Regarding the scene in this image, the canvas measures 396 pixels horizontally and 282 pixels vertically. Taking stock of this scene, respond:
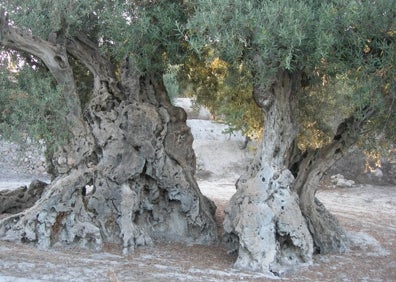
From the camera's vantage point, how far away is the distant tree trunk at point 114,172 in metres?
8.85

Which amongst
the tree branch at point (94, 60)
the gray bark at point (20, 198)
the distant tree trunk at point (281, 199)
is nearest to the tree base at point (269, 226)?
the distant tree trunk at point (281, 199)

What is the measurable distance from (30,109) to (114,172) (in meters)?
2.05

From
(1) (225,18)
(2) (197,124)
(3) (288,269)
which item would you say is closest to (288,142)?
(3) (288,269)

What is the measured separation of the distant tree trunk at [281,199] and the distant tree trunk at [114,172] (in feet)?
4.31

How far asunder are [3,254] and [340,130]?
6.88 meters

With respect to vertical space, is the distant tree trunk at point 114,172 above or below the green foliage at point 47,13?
below

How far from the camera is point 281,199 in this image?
28.9ft

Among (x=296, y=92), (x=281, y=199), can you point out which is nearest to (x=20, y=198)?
(x=281, y=199)

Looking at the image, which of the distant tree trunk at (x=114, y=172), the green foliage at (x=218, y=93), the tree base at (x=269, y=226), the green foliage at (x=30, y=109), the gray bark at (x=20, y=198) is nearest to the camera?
the green foliage at (x=30, y=109)

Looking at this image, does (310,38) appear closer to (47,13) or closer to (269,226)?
(269,226)

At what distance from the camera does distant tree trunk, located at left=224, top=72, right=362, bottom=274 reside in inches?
334

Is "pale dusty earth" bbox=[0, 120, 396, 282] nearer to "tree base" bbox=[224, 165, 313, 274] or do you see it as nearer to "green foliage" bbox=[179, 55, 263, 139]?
"tree base" bbox=[224, 165, 313, 274]

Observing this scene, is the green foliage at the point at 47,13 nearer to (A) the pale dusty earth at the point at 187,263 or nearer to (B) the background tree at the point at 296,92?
(B) the background tree at the point at 296,92

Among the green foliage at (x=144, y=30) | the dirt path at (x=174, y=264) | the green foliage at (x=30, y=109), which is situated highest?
the green foliage at (x=144, y=30)
